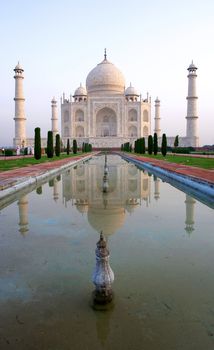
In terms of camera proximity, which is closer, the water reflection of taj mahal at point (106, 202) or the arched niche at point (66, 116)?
the water reflection of taj mahal at point (106, 202)

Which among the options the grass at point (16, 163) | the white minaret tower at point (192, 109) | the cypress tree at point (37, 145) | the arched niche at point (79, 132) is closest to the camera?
the grass at point (16, 163)

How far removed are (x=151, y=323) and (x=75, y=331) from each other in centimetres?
40

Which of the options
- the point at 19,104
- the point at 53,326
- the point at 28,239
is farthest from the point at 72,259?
the point at 19,104

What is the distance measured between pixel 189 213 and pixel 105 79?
129 feet

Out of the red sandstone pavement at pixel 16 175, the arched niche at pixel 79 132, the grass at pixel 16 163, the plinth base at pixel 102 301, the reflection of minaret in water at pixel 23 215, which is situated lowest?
the plinth base at pixel 102 301

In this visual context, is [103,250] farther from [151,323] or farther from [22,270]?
[22,270]

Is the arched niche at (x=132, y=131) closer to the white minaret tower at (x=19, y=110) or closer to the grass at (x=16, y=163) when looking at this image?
the white minaret tower at (x=19, y=110)

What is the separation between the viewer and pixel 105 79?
41594mm

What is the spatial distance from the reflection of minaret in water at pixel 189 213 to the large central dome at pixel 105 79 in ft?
124

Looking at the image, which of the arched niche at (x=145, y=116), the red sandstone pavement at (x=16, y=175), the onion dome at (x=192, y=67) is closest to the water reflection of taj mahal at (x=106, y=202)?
the red sandstone pavement at (x=16, y=175)

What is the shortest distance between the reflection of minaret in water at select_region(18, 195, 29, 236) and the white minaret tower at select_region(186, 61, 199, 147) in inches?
1231

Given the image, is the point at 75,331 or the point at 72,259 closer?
the point at 75,331

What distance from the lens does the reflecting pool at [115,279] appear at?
1.62m

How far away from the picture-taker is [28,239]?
3244 mm
